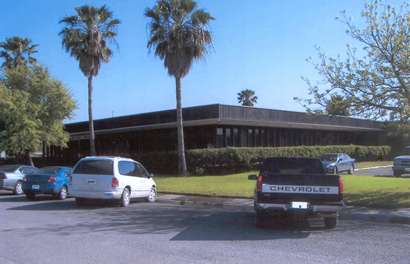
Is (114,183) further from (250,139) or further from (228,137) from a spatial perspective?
(250,139)

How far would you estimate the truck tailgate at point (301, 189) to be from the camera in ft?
39.6

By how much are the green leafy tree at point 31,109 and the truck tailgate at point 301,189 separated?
25780 millimetres

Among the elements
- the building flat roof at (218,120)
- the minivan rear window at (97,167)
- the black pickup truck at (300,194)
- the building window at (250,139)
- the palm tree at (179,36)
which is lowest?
the black pickup truck at (300,194)

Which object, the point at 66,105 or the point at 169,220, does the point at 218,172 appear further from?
the point at 169,220

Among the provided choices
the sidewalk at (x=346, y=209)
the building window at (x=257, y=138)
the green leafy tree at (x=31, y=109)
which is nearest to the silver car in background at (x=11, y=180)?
the sidewalk at (x=346, y=209)

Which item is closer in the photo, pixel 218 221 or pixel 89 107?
pixel 218 221

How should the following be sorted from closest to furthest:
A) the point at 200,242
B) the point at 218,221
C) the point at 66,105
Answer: the point at 200,242 < the point at 218,221 < the point at 66,105

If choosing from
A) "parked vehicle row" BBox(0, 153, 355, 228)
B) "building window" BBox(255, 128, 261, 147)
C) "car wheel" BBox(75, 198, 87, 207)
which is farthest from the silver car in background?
"building window" BBox(255, 128, 261, 147)

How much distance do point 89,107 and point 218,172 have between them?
10459 millimetres

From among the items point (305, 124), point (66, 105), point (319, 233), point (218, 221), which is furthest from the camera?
point (305, 124)

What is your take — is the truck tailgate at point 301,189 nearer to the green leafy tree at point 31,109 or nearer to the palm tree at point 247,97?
the green leafy tree at point 31,109

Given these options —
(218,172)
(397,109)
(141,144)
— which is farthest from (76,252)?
(141,144)

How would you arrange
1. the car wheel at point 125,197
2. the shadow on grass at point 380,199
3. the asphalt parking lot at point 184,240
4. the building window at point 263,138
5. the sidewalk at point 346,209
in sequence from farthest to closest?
the building window at point 263,138 → the car wheel at point 125,197 → the shadow on grass at point 380,199 → the sidewalk at point 346,209 → the asphalt parking lot at point 184,240

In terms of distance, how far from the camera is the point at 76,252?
9.41 metres
